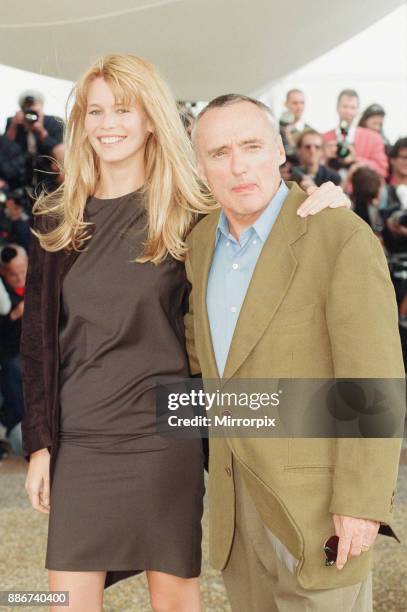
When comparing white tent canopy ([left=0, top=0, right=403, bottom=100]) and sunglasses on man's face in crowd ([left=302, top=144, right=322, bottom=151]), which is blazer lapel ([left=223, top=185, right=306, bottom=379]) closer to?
white tent canopy ([left=0, top=0, right=403, bottom=100])

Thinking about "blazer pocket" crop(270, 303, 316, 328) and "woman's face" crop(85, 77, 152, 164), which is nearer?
"blazer pocket" crop(270, 303, 316, 328)

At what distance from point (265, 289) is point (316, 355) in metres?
0.14

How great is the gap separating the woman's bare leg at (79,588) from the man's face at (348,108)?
349cm

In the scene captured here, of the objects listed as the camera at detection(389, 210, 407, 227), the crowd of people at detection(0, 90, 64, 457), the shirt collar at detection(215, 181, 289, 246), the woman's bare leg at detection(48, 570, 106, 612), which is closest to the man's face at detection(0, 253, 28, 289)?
the crowd of people at detection(0, 90, 64, 457)

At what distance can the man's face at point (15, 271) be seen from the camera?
4426 mm

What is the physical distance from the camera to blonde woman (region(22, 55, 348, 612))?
1.64m

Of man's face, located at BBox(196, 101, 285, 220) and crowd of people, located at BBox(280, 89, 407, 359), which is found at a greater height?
crowd of people, located at BBox(280, 89, 407, 359)

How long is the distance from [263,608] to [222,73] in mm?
3461

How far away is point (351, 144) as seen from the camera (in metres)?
4.64

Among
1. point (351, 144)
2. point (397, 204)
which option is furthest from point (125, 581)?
point (351, 144)

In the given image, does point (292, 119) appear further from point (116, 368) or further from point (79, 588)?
point (79, 588)

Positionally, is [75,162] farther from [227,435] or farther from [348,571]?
[348,571]

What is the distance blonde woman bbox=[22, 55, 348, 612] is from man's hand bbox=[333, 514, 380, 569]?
44cm

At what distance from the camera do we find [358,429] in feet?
4.35
